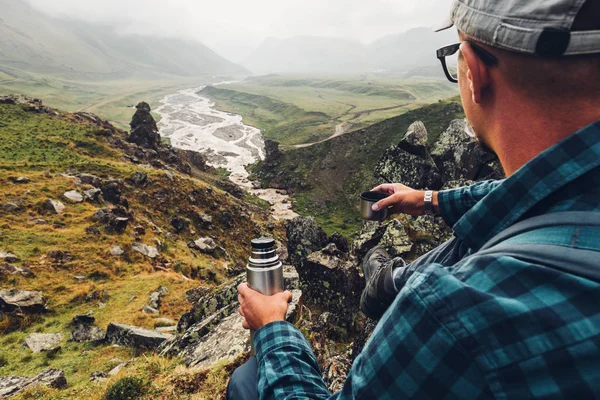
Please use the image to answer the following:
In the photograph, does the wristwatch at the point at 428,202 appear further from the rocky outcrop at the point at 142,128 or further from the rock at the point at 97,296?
the rocky outcrop at the point at 142,128

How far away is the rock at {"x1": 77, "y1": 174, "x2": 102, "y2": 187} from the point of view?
37.2 metres

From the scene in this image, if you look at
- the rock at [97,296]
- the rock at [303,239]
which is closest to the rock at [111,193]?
the rock at [97,296]

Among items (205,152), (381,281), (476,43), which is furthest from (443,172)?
(205,152)

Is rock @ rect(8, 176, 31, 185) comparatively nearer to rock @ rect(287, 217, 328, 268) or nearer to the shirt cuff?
rock @ rect(287, 217, 328, 268)

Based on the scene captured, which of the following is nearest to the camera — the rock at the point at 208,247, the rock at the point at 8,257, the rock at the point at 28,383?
the rock at the point at 28,383

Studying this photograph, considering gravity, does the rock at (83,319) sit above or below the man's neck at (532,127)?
below

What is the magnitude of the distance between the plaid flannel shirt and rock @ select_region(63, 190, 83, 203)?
36.6 m

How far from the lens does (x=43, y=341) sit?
14516 millimetres

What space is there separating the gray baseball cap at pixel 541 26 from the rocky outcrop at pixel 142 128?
68092 millimetres

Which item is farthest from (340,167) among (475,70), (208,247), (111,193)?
(475,70)

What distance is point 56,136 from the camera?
5134 centimetres

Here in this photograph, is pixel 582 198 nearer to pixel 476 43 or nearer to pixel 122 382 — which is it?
pixel 476 43

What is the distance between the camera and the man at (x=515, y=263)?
121 centimetres

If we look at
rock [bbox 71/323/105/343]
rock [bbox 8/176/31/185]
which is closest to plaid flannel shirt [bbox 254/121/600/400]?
rock [bbox 71/323/105/343]
